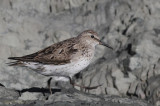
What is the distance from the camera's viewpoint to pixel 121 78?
13.4 m

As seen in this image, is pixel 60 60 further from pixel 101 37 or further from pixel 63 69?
pixel 101 37

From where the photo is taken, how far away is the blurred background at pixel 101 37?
523 inches

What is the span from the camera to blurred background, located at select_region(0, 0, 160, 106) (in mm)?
13281

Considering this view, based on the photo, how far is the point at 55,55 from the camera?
12117 mm

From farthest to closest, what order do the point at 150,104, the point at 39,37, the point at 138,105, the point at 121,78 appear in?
the point at 39,37, the point at 121,78, the point at 150,104, the point at 138,105

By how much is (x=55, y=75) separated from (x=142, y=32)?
125 inches

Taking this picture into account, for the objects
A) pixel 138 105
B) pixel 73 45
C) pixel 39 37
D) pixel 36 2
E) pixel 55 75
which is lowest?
pixel 138 105

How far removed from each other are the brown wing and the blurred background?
163cm

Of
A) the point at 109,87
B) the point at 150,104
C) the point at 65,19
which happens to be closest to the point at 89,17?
the point at 65,19

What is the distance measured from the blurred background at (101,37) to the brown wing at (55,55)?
1.63 m

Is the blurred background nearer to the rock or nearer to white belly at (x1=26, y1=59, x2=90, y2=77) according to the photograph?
the rock

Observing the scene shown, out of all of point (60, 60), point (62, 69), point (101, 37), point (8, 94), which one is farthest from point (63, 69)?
point (101, 37)

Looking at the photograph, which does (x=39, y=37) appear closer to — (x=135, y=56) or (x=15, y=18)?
(x=15, y=18)

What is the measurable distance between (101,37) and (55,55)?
2851mm
